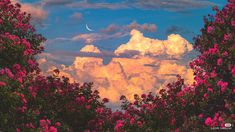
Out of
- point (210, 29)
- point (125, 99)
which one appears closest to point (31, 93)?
point (125, 99)

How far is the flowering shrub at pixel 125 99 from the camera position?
20812 millimetres

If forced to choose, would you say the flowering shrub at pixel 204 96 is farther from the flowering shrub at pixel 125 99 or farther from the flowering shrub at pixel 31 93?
the flowering shrub at pixel 31 93

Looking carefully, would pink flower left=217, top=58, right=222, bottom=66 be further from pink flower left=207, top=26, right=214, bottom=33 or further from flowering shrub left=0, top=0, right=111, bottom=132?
flowering shrub left=0, top=0, right=111, bottom=132

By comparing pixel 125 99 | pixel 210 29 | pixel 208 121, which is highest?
pixel 210 29

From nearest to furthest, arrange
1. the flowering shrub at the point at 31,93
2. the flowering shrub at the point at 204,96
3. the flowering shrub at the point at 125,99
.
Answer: the flowering shrub at the point at 31,93, the flowering shrub at the point at 125,99, the flowering shrub at the point at 204,96

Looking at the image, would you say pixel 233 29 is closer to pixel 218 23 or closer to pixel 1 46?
pixel 218 23

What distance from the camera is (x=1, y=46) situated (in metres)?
20.3

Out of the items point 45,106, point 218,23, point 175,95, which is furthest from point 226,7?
point 45,106

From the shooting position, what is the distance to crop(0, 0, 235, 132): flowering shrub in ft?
68.3

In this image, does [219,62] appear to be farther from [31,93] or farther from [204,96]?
[31,93]

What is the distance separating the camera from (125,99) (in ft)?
89.6

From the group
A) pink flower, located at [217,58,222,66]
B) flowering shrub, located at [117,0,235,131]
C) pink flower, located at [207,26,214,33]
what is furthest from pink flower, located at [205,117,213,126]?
pink flower, located at [207,26,214,33]

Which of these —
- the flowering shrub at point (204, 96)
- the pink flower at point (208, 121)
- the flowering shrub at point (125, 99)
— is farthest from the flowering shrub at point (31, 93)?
the pink flower at point (208, 121)

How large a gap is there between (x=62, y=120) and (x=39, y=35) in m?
4.48
